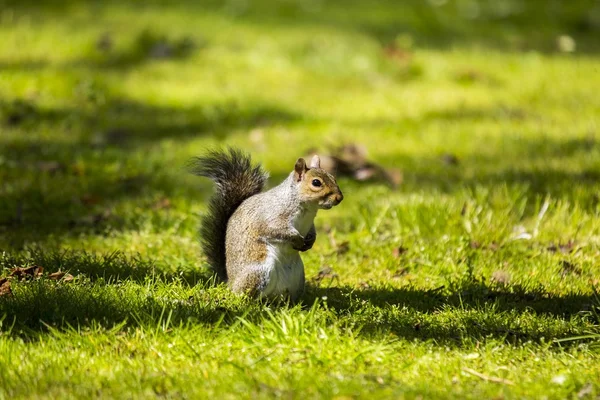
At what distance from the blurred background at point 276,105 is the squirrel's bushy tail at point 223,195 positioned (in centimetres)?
75

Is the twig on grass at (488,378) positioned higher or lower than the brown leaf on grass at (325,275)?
lower

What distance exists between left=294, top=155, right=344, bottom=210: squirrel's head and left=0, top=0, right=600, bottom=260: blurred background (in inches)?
48.0

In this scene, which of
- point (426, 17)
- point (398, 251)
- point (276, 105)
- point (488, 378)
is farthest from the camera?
point (426, 17)

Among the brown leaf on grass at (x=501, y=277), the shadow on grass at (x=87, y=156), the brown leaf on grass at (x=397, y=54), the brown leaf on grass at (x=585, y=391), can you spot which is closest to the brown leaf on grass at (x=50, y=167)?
the shadow on grass at (x=87, y=156)

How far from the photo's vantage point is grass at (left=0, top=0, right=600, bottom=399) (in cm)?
285

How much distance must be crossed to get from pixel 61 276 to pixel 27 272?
157 millimetres

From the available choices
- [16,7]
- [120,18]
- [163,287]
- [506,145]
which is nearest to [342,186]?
[506,145]

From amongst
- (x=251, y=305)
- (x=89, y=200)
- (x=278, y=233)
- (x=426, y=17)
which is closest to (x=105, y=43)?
(x=89, y=200)

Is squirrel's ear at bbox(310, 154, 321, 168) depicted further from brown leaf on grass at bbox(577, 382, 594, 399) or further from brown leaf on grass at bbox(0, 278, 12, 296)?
brown leaf on grass at bbox(577, 382, 594, 399)

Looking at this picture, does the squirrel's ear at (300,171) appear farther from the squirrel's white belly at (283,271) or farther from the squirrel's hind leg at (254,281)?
the squirrel's hind leg at (254,281)

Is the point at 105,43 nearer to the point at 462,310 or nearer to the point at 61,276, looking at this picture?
the point at 61,276

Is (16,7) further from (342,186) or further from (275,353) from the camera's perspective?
(275,353)

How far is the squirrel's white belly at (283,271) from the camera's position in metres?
3.37

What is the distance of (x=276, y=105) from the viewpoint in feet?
23.4
